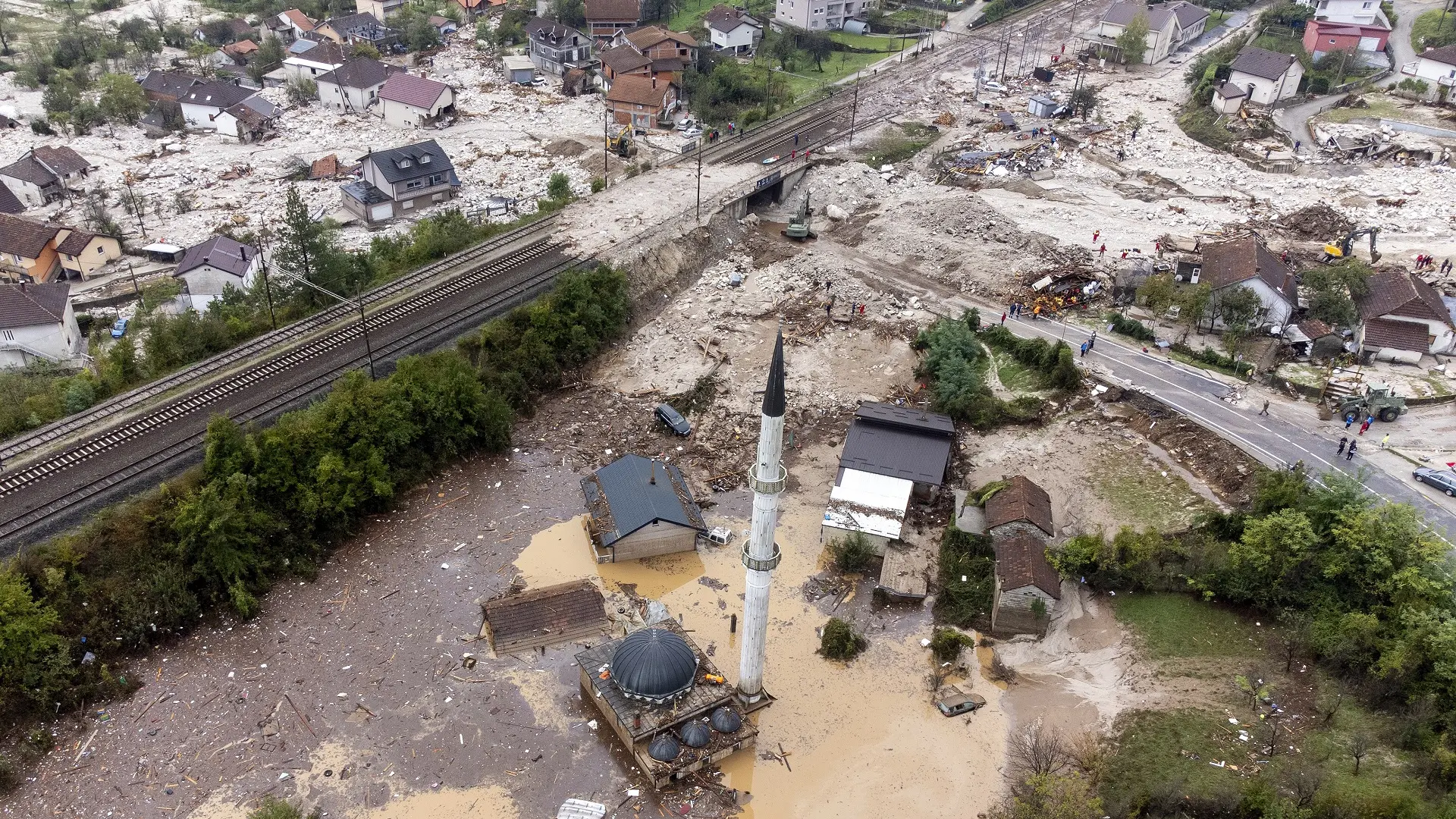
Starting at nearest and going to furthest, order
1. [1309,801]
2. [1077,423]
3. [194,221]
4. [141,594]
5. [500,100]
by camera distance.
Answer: [1309,801] → [141,594] → [1077,423] → [194,221] → [500,100]

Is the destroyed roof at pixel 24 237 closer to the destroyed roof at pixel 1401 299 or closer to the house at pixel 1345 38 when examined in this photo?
the destroyed roof at pixel 1401 299

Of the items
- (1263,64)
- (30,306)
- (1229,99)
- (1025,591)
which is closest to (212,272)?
(30,306)

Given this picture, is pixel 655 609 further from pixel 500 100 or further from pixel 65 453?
pixel 500 100

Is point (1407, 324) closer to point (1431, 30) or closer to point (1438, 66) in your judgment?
point (1438, 66)

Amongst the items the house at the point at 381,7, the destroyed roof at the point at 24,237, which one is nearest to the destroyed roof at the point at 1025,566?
the destroyed roof at the point at 24,237

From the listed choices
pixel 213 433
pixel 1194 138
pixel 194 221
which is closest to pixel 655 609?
pixel 213 433

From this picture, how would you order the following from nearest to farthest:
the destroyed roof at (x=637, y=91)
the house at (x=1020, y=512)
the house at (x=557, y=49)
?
1. the house at (x=1020, y=512)
2. the destroyed roof at (x=637, y=91)
3. the house at (x=557, y=49)
